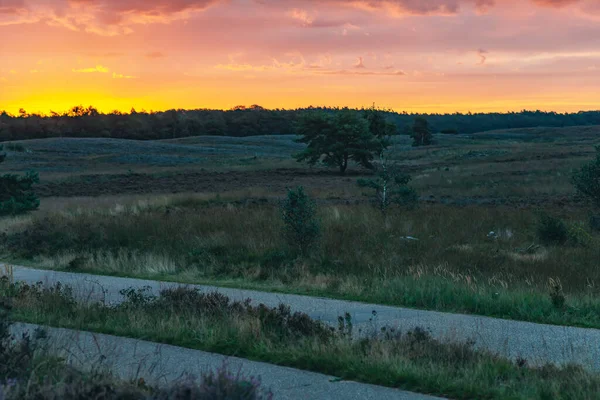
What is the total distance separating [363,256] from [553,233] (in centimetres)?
597

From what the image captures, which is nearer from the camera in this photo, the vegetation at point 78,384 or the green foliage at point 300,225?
the vegetation at point 78,384

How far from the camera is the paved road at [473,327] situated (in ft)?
24.8

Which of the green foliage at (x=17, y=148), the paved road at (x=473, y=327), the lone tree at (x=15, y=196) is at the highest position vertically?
the paved road at (x=473, y=327)

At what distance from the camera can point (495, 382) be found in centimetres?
628

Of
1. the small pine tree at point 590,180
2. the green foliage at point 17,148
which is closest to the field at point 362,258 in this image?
the small pine tree at point 590,180

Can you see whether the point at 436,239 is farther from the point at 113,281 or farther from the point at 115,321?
the point at 115,321

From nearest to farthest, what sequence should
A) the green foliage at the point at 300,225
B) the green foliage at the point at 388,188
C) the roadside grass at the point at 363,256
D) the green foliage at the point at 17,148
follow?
the roadside grass at the point at 363,256
the green foliage at the point at 300,225
the green foliage at the point at 388,188
the green foliage at the point at 17,148

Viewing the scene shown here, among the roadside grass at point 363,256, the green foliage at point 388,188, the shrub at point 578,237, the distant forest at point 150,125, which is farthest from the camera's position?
the distant forest at point 150,125

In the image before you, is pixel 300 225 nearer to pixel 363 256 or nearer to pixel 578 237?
pixel 363 256

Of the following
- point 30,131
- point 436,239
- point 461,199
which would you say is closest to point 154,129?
point 30,131

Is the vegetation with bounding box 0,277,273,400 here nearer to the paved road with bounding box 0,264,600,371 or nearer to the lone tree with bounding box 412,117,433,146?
the paved road with bounding box 0,264,600,371

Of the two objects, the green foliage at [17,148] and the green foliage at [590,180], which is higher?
the green foliage at [590,180]

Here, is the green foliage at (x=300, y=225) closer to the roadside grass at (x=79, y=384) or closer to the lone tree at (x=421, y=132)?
the roadside grass at (x=79, y=384)

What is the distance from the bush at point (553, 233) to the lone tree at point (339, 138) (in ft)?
130
